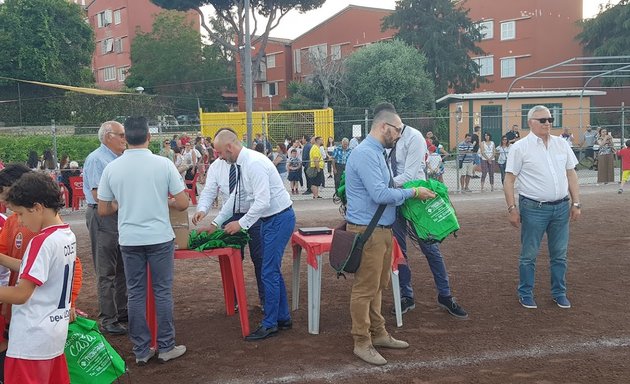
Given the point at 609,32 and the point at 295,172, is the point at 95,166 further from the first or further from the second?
the point at 609,32

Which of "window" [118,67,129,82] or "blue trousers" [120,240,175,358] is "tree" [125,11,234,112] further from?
"blue trousers" [120,240,175,358]

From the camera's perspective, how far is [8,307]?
3.32 m

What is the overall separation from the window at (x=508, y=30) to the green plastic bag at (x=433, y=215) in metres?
41.4

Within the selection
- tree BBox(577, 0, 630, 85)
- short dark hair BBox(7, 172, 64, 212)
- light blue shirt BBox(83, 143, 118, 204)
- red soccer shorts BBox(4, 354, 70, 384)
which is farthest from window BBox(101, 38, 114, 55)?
red soccer shorts BBox(4, 354, 70, 384)

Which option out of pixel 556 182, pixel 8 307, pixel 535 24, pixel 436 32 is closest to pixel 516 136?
pixel 556 182

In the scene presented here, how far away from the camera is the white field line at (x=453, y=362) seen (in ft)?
14.9

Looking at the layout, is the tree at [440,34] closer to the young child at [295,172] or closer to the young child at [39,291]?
the young child at [295,172]

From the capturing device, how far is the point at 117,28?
5938cm

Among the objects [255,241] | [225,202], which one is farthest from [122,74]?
[255,241]

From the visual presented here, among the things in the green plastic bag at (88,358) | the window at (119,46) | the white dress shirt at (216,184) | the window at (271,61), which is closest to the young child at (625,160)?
the white dress shirt at (216,184)

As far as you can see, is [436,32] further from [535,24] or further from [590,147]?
[590,147]

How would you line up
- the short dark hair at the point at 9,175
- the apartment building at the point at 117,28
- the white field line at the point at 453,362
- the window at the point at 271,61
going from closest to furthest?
the short dark hair at the point at 9,175 → the white field line at the point at 453,362 → the window at the point at 271,61 → the apartment building at the point at 117,28

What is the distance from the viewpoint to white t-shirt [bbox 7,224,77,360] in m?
2.98

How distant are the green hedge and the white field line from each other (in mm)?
21013
